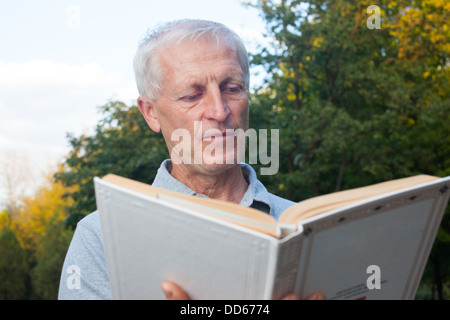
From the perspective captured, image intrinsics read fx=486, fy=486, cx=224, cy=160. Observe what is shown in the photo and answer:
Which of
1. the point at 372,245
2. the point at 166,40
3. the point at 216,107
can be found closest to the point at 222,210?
the point at 372,245

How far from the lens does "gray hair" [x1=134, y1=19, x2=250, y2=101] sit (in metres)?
2.13

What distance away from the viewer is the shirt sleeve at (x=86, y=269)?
187cm

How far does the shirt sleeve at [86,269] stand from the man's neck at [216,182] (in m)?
0.47

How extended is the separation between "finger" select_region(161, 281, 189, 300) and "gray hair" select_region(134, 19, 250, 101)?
102cm

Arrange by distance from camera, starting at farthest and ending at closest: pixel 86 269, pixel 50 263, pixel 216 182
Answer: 1. pixel 50 263
2. pixel 216 182
3. pixel 86 269

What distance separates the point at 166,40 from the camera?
213cm

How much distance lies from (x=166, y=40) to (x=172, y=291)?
115 cm

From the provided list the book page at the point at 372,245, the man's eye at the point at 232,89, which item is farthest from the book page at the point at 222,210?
the man's eye at the point at 232,89

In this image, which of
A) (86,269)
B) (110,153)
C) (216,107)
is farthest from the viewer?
(110,153)

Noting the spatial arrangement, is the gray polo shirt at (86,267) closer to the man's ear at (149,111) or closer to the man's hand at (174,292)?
the man's ear at (149,111)

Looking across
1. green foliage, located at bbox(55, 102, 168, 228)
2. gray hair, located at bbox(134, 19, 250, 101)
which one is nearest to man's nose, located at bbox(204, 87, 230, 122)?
gray hair, located at bbox(134, 19, 250, 101)

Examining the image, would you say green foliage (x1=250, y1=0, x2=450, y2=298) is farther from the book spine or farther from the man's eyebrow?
the book spine

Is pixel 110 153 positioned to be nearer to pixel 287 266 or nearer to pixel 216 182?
pixel 216 182
